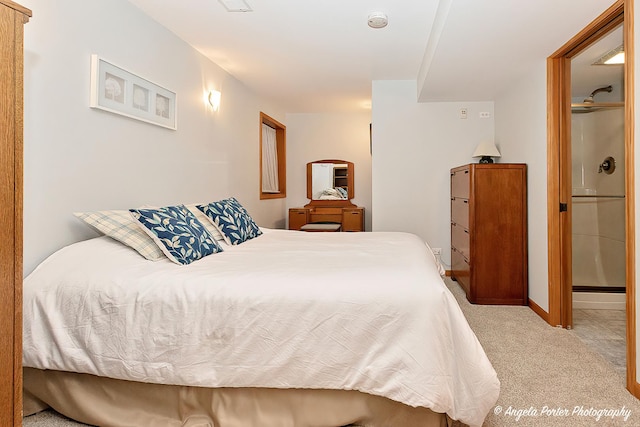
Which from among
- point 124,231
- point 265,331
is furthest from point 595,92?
point 124,231

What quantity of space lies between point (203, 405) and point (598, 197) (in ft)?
12.9

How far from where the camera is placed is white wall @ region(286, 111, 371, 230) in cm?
632

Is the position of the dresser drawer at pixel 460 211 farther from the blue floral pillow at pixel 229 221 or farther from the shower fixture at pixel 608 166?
the blue floral pillow at pixel 229 221

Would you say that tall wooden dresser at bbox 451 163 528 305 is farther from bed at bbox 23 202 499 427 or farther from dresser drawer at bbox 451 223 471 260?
bed at bbox 23 202 499 427

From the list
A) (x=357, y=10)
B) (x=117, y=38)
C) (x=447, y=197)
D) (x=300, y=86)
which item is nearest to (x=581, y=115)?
(x=447, y=197)

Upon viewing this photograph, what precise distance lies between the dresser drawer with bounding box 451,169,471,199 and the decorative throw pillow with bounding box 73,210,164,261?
2.84 meters

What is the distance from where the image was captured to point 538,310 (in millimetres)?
3381

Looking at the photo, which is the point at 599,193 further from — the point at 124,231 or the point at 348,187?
the point at 124,231

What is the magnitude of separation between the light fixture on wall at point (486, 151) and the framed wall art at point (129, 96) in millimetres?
3080

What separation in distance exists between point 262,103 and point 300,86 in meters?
0.70

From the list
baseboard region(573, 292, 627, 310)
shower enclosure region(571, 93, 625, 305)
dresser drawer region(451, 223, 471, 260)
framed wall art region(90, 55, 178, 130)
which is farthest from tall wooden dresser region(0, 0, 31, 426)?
shower enclosure region(571, 93, 625, 305)

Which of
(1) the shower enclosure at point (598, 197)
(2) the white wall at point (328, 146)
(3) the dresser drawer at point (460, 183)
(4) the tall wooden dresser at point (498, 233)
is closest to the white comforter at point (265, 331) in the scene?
(4) the tall wooden dresser at point (498, 233)

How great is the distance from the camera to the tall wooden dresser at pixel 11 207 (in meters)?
1.19

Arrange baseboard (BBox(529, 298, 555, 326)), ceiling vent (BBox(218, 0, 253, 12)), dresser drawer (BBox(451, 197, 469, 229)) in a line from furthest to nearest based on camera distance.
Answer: dresser drawer (BBox(451, 197, 469, 229)), baseboard (BBox(529, 298, 555, 326)), ceiling vent (BBox(218, 0, 253, 12))
